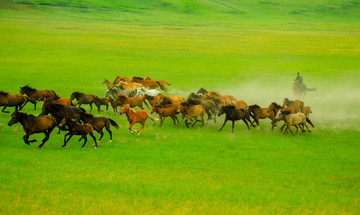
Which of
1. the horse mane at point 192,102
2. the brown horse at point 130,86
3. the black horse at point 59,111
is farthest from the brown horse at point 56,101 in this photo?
the brown horse at point 130,86

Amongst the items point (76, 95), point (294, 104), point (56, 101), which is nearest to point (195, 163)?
point (56, 101)

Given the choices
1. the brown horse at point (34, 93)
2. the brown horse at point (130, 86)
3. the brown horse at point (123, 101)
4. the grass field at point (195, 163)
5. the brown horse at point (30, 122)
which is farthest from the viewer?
the brown horse at point (130, 86)

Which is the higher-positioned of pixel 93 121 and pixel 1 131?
pixel 93 121

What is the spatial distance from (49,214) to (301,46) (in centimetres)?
6219

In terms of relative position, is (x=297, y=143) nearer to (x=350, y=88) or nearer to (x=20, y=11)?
(x=350, y=88)

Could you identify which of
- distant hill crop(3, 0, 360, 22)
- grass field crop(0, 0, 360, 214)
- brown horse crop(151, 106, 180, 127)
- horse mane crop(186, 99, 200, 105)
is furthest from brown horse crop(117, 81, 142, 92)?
distant hill crop(3, 0, 360, 22)

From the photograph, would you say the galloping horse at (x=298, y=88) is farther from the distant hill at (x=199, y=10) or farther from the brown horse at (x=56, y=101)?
the distant hill at (x=199, y=10)

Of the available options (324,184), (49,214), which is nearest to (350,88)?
(324,184)

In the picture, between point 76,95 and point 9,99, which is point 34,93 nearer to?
point 9,99

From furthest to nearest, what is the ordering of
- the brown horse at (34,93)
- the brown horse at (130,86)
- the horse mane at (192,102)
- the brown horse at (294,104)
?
the brown horse at (130,86) → the brown horse at (34,93) → the brown horse at (294,104) → the horse mane at (192,102)

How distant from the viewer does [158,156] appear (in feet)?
46.1

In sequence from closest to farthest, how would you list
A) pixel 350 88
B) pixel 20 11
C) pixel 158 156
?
pixel 158 156
pixel 350 88
pixel 20 11

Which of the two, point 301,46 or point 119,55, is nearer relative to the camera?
point 119,55

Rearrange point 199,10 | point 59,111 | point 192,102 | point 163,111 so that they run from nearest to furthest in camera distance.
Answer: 1. point 59,111
2. point 163,111
3. point 192,102
4. point 199,10
